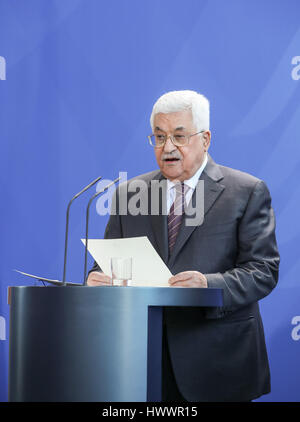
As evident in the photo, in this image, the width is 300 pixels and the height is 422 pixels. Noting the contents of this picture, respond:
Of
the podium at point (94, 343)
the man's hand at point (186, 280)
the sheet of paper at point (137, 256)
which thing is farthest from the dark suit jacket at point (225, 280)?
the podium at point (94, 343)

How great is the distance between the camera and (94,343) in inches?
70.2

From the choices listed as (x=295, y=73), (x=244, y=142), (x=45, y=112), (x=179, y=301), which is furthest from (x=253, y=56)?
(x=179, y=301)

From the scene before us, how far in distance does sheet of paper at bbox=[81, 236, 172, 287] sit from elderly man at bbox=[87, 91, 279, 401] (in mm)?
89

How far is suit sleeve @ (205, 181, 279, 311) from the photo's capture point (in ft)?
7.33

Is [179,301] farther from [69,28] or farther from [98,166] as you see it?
[69,28]

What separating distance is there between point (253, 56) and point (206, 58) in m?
0.27

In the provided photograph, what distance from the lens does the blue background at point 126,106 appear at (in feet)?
12.1

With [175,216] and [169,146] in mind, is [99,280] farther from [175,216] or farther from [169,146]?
[169,146]

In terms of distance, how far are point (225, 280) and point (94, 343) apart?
23.8 inches

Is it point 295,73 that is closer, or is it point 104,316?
point 104,316

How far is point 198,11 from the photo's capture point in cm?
374

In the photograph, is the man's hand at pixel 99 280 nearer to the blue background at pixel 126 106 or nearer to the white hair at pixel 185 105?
the white hair at pixel 185 105

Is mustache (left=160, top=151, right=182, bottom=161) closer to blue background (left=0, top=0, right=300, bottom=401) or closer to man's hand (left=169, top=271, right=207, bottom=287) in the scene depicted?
man's hand (left=169, top=271, right=207, bottom=287)
